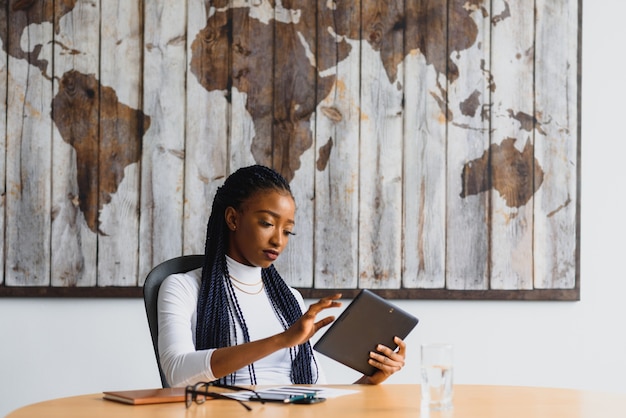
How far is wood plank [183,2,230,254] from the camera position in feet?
8.84

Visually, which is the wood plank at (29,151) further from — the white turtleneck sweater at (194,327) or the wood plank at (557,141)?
the wood plank at (557,141)

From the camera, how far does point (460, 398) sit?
5.36 feet

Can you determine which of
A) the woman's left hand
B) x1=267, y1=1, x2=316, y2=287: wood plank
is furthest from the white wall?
the woman's left hand

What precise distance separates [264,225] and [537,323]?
1.19 meters

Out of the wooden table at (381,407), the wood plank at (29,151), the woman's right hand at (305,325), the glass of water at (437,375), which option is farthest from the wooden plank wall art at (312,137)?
the glass of water at (437,375)

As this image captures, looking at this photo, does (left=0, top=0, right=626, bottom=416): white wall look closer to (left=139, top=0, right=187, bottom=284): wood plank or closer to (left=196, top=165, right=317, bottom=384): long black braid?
(left=139, top=0, right=187, bottom=284): wood plank

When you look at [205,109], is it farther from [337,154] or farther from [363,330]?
[363,330]

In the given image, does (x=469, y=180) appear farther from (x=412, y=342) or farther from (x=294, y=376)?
(x=294, y=376)

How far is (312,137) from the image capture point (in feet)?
8.96

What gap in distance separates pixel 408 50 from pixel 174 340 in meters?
1.37

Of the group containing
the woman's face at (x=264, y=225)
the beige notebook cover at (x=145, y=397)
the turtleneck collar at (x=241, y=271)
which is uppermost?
the woman's face at (x=264, y=225)

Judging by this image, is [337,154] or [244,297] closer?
[244,297]

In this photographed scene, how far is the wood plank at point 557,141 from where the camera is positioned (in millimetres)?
2791

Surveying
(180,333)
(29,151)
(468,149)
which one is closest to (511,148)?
(468,149)
